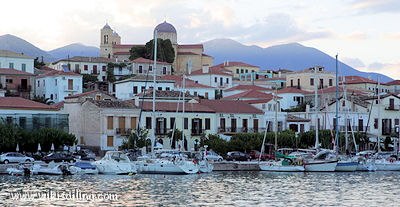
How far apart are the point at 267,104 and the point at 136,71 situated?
35697mm

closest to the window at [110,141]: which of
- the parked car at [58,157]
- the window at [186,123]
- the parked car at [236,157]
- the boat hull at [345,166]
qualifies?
the window at [186,123]

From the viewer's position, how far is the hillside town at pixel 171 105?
72375mm

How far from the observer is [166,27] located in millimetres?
143375

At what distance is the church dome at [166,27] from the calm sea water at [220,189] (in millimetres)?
84354

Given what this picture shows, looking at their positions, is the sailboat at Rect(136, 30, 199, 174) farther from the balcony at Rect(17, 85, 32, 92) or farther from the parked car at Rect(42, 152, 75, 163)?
the balcony at Rect(17, 85, 32, 92)

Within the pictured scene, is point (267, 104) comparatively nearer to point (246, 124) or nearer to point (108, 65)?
point (246, 124)

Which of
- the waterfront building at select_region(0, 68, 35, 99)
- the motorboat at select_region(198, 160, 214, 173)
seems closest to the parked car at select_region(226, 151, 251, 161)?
the motorboat at select_region(198, 160, 214, 173)

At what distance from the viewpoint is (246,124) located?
80438 millimetres

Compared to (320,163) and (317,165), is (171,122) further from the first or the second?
(320,163)

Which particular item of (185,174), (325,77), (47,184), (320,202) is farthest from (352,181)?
(325,77)

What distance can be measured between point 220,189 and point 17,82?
53053mm

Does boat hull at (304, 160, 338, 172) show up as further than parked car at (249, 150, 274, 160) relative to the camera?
No

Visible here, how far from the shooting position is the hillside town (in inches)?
2849

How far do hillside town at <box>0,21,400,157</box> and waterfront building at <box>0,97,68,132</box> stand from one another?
0.08m
